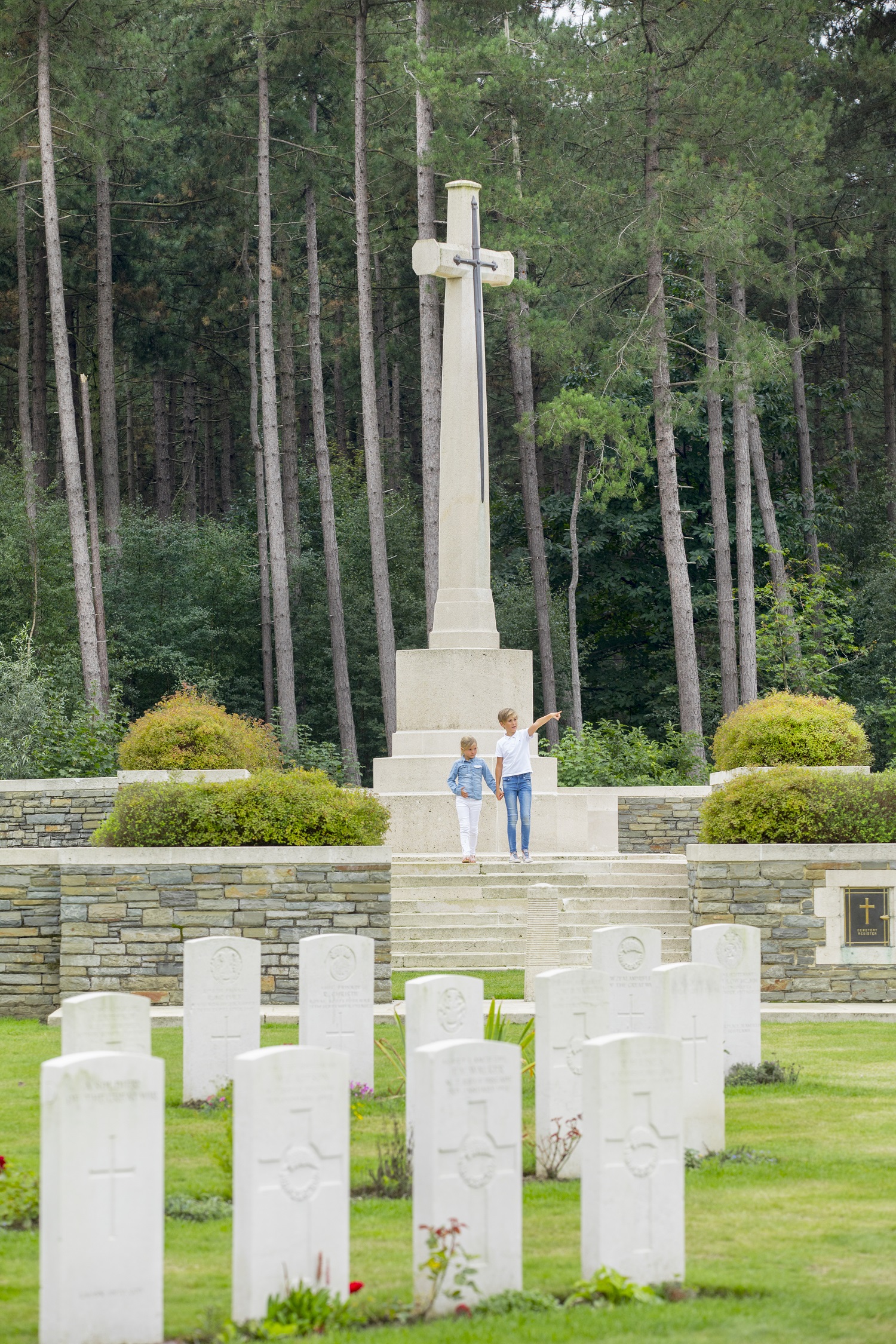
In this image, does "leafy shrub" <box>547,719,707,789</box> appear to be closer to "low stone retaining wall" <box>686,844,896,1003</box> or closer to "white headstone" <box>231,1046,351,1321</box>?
"low stone retaining wall" <box>686,844,896,1003</box>

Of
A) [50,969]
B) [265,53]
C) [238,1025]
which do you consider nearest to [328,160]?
[265,53]

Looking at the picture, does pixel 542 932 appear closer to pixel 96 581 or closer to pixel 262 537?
pixel 96 581

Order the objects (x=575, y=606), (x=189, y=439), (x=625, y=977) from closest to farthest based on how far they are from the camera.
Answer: (x=625, y=977)
(x=575, y=606)
(x=189, y=439)

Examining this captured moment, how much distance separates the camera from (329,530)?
99.0 ft

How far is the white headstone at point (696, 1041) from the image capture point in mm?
6879

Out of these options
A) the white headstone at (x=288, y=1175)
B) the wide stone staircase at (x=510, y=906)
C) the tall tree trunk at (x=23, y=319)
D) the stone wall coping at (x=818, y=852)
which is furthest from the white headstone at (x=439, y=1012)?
the tall tree trunk at (x=23, y=319)

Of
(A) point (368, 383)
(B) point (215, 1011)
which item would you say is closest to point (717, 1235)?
(B) point (215, 1011)

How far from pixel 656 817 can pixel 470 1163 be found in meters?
13.9

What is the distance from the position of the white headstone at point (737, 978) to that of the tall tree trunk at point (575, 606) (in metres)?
19.9

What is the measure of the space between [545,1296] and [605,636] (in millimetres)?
27929

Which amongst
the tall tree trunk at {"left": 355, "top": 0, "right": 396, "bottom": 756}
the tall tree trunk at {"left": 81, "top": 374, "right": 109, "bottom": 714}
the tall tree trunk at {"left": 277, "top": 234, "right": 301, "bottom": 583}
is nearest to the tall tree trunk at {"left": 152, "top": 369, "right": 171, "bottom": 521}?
the tall tree trunk at {"left": 277, "top": 234, "right": 301, "bottom": 583}

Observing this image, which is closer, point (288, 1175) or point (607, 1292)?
point (288, 1175)

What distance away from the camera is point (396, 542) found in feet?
107

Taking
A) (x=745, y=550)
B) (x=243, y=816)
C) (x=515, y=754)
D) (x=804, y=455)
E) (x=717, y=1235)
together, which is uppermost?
(x=804, y=455)
